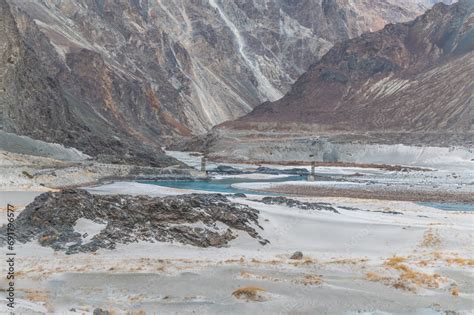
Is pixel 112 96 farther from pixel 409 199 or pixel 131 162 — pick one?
pixel 409 199

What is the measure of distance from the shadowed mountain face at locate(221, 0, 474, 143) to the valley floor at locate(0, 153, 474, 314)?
97443mm

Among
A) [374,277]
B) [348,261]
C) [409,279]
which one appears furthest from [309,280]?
[348,261]

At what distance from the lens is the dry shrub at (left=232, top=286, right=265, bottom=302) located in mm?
17281

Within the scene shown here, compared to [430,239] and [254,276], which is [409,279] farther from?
[430,239]

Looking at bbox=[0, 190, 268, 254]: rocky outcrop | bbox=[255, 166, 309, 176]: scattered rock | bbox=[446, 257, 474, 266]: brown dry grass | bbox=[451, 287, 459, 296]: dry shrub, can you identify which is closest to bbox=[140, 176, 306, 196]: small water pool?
bbox=[255, 166, 309, 176]: scattered rock

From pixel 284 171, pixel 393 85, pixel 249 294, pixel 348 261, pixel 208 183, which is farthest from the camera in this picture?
pixel 393 85

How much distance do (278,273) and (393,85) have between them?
14963 cm

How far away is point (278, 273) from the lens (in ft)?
67.1

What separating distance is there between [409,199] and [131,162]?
4238 cm

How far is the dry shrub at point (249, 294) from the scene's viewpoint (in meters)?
17.3

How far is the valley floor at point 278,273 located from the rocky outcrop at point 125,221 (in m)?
0.63

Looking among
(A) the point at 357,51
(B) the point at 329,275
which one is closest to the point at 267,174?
(B) the point at 329,275

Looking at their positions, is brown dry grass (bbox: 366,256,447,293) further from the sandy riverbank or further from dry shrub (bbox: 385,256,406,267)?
dry shrub (bbox: 385,256,406,267)

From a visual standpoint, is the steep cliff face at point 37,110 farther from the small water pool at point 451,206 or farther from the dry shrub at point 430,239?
the dry shrub at point 430,239
